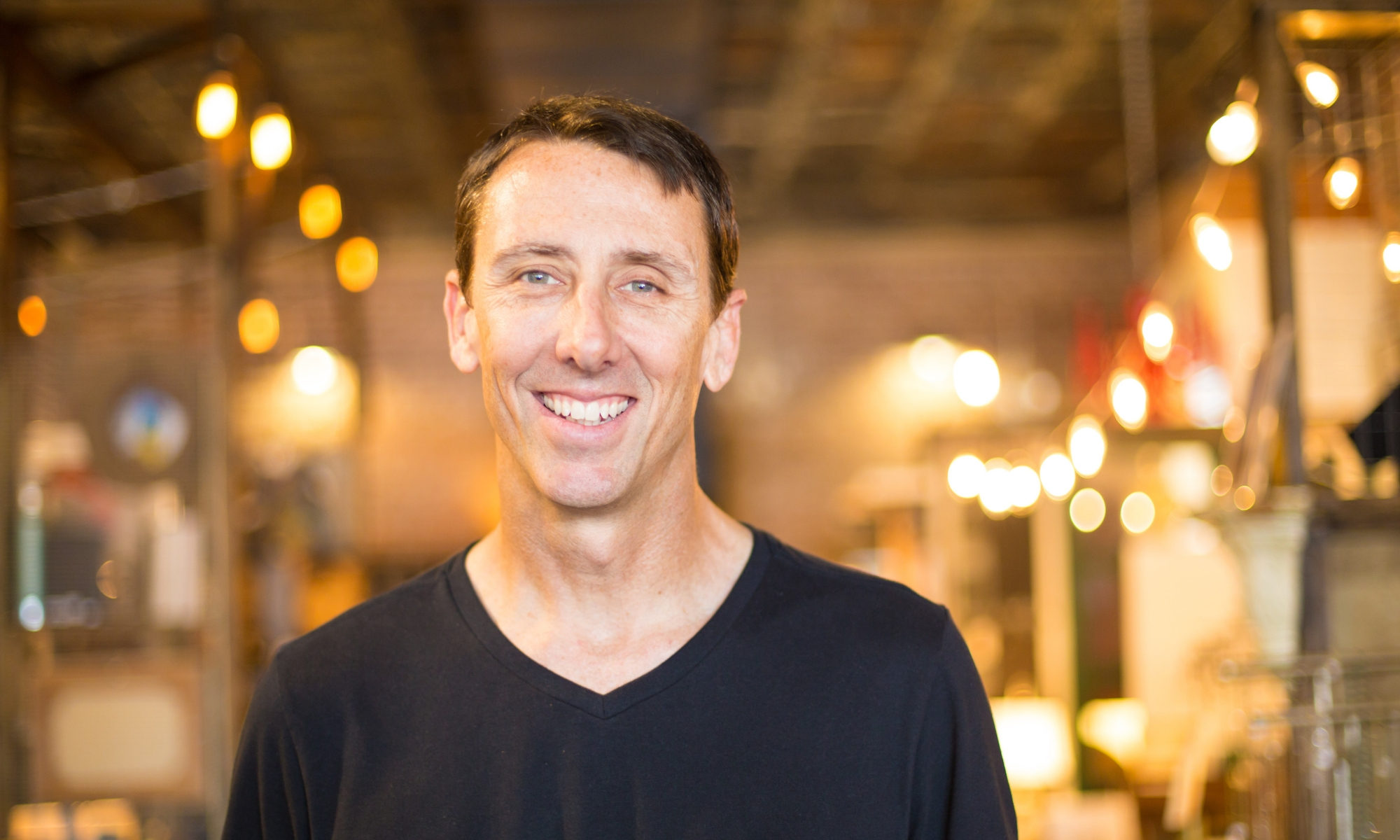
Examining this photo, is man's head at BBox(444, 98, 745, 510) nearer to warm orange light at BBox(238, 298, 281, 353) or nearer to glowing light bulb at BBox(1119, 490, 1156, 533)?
warm orange light at BBox(238, 298, 281, 353)

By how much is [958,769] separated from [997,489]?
16.2 ft

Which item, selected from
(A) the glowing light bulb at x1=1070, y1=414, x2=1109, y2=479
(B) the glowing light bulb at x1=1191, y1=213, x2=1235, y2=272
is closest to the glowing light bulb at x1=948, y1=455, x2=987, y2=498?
(A) the glowing light bulb at x1=1070, y1=414, x2=1109, y2=479

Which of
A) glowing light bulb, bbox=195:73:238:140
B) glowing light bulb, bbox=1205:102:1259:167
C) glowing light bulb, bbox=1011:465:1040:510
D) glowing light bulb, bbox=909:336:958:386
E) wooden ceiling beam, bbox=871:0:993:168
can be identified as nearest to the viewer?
glowing light bulb, bbox=1205:102:1259:167

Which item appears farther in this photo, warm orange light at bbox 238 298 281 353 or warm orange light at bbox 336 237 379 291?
warm orange light at bbox 336 237 379 291

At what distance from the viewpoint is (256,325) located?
15.0 ft

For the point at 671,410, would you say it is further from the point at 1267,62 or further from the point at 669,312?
the point at 1267,62

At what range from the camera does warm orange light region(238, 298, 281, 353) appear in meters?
4.02

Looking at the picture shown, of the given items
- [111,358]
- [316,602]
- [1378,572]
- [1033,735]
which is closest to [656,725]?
[1378,572]

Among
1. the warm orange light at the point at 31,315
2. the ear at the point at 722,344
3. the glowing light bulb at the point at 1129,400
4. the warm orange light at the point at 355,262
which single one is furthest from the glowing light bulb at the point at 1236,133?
the warm orange light at the point at 355,262

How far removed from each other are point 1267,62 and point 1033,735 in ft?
11.8

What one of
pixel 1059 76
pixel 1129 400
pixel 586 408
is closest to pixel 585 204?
pixel 586 408

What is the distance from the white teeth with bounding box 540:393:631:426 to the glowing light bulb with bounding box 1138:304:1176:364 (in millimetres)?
3588

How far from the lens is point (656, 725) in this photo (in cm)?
114

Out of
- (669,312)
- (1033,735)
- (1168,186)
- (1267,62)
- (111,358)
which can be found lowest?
(1033,735)
